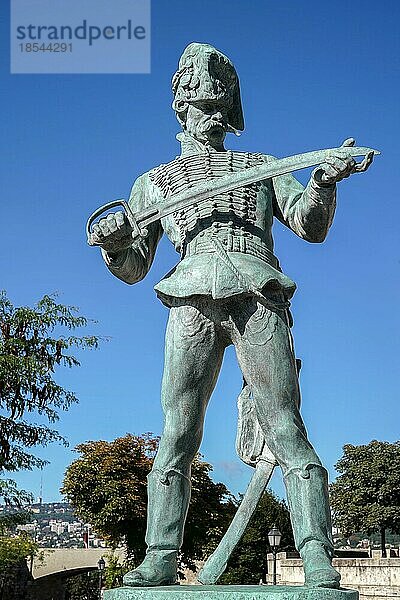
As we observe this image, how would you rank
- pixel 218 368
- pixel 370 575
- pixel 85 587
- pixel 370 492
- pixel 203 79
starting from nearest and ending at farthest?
pixel 218 368
pixel 203 79
pixel 370 575
pixel 370 492
pixel 85 587

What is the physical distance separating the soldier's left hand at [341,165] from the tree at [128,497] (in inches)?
1175

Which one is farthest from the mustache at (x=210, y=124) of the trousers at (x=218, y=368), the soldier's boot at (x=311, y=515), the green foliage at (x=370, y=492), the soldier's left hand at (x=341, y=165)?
the green foliage at (x=370, y=492)

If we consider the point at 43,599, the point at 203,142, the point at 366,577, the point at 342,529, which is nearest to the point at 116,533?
the point at 366,577

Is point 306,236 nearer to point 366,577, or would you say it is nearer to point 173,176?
point 173,176

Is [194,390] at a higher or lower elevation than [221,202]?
lower

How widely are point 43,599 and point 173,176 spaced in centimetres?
4528

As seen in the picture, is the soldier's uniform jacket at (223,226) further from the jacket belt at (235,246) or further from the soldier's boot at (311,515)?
the soldier's boot at (311,515)

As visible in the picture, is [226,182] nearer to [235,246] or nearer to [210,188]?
[210,188]

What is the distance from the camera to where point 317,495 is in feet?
15.5

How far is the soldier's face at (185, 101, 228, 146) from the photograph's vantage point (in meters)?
5.62

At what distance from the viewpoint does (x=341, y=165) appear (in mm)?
4668

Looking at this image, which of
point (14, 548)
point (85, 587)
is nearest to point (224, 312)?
point (14, 548)

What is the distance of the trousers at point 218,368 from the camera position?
4871 millimetres

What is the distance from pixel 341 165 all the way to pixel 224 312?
1.08 meters
